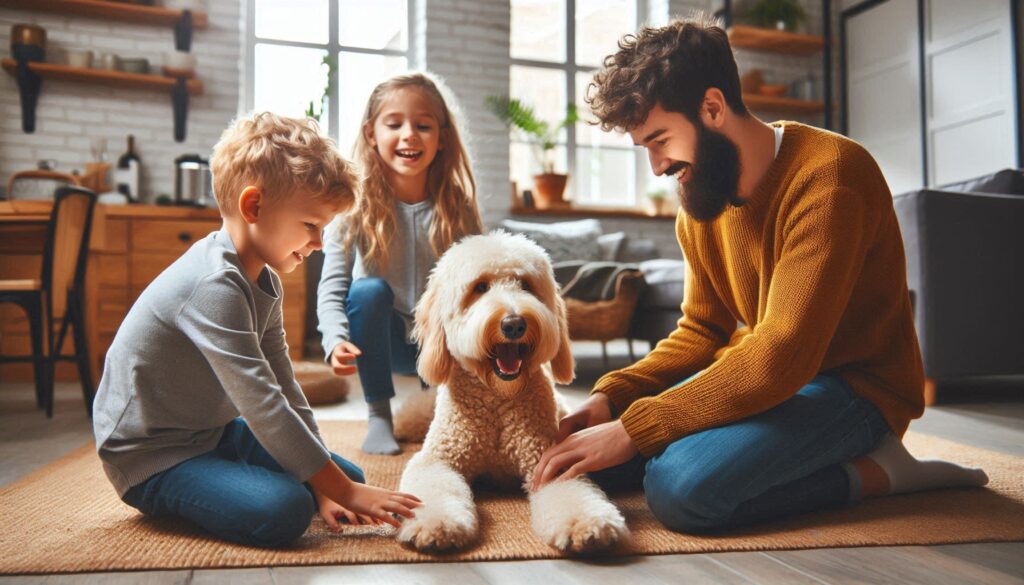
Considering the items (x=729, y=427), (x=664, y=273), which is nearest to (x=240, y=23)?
(x=664, y=273)

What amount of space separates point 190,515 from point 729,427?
2.90 ft

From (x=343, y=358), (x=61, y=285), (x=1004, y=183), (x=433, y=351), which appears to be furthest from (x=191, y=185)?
(x=1004, y=183)

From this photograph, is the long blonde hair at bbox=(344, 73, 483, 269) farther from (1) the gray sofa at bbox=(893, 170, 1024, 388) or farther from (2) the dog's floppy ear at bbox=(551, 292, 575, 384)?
(1) the gray sofa at bbox=(893, 170, 1024, 388)

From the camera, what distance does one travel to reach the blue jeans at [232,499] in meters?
1.13

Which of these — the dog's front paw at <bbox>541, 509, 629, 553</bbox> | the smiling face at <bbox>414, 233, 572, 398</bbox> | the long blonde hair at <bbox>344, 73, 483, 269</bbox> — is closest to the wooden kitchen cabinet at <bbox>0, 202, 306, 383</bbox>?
the long blonde hair at <bbox>344, 73, 483, 269</bbox>

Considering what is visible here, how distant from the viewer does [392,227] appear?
2059 mm

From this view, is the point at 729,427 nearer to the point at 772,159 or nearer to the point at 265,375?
the point at 772,159

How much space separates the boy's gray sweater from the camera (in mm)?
1104

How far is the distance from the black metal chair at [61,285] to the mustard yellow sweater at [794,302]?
210 cm

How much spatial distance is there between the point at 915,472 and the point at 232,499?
1223mm

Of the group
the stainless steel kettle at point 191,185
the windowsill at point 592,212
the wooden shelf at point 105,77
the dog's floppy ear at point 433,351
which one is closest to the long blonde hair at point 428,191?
the dog's floppy ear at point 433,351

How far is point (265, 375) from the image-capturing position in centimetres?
112

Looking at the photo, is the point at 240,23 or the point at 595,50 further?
the point at 595,50

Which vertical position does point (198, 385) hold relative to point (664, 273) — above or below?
below
